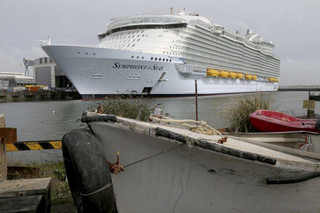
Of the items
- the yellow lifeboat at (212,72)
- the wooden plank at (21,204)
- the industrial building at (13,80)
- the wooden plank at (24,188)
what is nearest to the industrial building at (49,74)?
the industrial building at (13,80)

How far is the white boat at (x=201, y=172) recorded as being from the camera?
2162 mm

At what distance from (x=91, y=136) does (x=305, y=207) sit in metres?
2.21

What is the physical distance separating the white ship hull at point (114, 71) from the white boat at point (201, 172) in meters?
22.3

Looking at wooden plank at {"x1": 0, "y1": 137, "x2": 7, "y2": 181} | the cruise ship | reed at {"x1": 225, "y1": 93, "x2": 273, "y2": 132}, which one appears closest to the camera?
wooden plank at {"x1": 0, "y1": 137, "x2": 7, "y2": 181}

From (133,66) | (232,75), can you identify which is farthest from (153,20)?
(232,75)

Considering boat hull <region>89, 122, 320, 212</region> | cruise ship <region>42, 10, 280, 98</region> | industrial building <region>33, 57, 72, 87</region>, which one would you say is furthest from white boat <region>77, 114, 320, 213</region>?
industrial building <region>33, 57, 72, 87</region>

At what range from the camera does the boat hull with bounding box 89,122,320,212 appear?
225 cm

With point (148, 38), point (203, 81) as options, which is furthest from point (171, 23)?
point (203, 81)

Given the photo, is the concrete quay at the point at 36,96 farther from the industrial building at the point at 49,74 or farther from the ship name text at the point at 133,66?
the industrial building at the point at 49,74

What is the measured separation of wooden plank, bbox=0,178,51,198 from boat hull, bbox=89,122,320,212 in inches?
31.0

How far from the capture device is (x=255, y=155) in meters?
2.05

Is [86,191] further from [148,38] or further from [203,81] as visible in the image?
[203,81]

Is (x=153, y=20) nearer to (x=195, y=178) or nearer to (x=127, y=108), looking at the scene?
(x=127, y=108)

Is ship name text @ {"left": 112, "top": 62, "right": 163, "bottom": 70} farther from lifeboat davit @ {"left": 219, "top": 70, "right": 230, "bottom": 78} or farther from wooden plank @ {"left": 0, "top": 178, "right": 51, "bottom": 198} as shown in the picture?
wooden plank @ {"left": 0, "top": 178, "right": 51, "bottom": 198}
